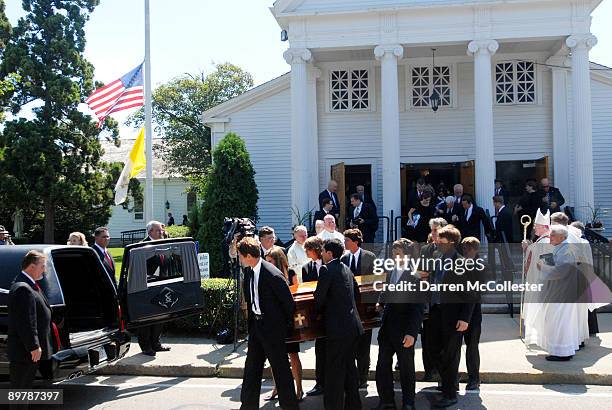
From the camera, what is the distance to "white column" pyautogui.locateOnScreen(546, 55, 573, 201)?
53.6 ft

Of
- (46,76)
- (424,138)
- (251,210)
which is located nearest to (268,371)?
(251,210)

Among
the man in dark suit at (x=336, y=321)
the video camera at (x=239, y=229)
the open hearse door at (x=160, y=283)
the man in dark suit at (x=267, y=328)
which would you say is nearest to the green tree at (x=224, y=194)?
the video camera at (x=239, y=229)

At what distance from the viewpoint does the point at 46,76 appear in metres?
24.0

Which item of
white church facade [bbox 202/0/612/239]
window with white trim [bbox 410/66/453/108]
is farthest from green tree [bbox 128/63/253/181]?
window with white trim [bbox 410/66/453/108]

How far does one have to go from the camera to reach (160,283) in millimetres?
7777

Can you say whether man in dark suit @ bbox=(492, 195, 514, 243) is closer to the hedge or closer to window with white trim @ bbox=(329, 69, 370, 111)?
window with white trim @ bbox=(329, 69, 370, 111)

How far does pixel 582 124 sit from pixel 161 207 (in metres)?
28.2

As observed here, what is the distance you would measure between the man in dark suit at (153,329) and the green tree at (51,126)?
54.1 ft

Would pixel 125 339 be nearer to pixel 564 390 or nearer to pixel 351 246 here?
pixel 351 246

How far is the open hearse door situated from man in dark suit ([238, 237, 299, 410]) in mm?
1902

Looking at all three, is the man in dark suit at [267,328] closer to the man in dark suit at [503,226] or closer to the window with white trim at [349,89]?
the man in dark suit at [503,226]

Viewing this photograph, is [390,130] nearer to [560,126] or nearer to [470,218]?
[470,218]

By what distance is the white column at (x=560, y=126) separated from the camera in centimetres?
1633

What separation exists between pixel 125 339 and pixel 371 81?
467 inches
